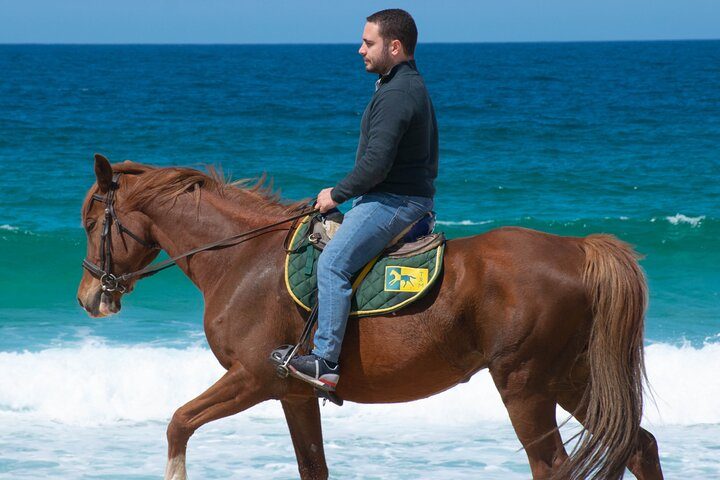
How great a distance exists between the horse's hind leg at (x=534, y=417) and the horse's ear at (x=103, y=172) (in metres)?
2.09

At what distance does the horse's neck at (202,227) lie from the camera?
4.69 metres

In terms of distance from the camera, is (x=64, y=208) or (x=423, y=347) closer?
(x=423, y=347)

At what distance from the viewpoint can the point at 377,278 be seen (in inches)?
169

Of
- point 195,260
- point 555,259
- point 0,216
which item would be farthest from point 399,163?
point 0,216

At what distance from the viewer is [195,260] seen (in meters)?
4.73

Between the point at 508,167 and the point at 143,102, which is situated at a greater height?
the point at 143,102

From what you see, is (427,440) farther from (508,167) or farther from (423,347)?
(508,167)

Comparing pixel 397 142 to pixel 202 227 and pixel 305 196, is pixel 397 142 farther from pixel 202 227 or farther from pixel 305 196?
pixel 305 196

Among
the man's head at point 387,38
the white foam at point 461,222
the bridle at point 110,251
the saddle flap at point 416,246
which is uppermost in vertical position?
the white foam at point 461,222

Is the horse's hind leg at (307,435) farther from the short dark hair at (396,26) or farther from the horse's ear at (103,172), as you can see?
the short dark hair at (396,26)

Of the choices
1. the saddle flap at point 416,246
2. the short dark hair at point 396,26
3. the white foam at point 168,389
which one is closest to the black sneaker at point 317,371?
the saddle flap at point 416,246

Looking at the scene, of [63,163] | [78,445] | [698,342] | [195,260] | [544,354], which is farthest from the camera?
[63,163]

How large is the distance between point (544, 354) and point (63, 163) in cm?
1959

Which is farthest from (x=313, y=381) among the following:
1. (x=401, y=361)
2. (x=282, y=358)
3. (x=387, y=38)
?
(x=387, y=38)
